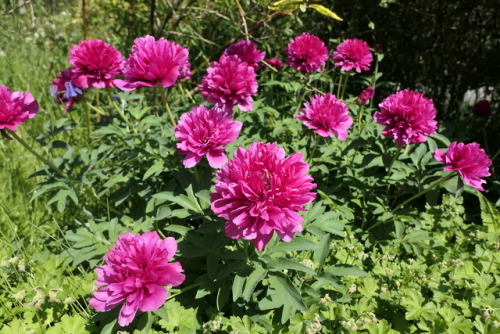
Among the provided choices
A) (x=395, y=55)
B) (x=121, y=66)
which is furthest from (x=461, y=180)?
(x=395, y=55)

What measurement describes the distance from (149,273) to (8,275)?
3.39ft

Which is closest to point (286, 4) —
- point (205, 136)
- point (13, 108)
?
point (205, 136)

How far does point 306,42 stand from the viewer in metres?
2.30

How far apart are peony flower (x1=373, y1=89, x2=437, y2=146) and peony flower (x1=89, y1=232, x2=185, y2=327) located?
3.78 feet

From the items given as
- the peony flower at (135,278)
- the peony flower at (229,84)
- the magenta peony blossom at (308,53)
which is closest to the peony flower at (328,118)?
the peony flower at (229,84)

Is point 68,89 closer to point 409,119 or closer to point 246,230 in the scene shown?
point 246,230

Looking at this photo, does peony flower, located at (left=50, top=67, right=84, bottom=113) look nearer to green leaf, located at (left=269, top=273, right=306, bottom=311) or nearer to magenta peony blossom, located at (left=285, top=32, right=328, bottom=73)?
magenta peony blossom, located at (left=285, top=32, right=328, bottom=73)

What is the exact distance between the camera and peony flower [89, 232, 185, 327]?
3.72ft

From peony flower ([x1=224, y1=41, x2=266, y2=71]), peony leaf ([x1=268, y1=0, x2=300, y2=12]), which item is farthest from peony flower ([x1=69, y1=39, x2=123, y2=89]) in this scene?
peony leaf ([x1=268, y1=0, x2=300, y2=12])

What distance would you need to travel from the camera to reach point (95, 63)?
183 centimetres

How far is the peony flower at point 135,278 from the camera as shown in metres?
1.13

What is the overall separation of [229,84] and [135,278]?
0.92 meters

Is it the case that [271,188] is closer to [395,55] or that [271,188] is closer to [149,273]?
[149,273]

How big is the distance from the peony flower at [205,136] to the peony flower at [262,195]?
23 cm
